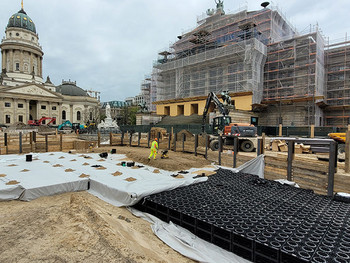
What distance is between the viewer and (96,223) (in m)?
4.37

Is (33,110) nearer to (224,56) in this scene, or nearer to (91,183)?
(224,56)

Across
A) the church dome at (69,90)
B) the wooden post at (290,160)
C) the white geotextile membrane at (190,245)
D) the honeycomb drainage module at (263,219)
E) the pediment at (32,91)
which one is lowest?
the white geotextile membrane at (190,245)

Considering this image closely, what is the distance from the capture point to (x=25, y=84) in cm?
6034

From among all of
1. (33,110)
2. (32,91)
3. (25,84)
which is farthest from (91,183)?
(33,110)

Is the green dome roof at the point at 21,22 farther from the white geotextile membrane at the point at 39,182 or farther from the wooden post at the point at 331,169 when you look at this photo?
the wooden post at the point at 331,169

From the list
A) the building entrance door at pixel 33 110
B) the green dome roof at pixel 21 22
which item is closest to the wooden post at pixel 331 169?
the building entrance door at pixel 33 110

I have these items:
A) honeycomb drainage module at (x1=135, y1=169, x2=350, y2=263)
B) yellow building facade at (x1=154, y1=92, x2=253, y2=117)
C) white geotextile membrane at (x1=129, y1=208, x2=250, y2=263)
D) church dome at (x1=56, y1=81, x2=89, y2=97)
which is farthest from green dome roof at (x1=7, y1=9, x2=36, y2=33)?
white geotextile membrane at (x1=129, y1=208, x2=250, y2=263)

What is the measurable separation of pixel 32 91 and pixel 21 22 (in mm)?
26152

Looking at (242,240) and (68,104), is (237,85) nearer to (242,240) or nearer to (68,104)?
(242,240)

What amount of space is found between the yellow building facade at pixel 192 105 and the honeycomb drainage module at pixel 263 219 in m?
24.6

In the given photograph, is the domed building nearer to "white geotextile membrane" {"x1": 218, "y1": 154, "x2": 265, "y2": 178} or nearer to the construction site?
the construction site

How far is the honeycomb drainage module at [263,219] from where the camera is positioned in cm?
355

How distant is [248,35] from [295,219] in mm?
34571

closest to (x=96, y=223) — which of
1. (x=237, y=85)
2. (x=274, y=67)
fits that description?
(x=237, y=85)
